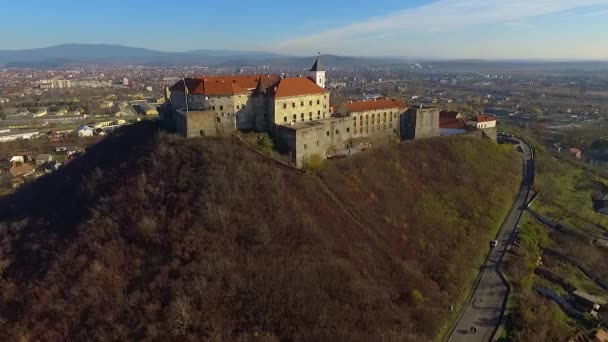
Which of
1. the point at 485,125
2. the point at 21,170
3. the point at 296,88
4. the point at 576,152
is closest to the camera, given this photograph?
the point at 296,88

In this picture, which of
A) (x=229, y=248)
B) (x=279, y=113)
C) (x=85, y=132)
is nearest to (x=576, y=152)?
(x=279, y=113)

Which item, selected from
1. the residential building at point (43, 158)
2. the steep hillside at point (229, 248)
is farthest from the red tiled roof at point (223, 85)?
the residential building at point (43, 158)

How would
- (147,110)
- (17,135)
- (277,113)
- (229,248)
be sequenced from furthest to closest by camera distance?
1. (147,110)
2. (17,135)
3. (277,113)
4. (229,248)

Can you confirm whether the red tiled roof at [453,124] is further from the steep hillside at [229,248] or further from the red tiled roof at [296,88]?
the red tiled roof at [296,88]

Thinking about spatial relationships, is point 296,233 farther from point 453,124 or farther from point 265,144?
point 453,124

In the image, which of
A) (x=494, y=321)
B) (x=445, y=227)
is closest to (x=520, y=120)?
(x=445, y=227)

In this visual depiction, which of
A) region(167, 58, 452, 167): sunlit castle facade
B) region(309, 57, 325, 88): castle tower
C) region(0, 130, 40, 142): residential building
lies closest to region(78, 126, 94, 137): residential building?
region(0, 130, 40, 142): residential building
